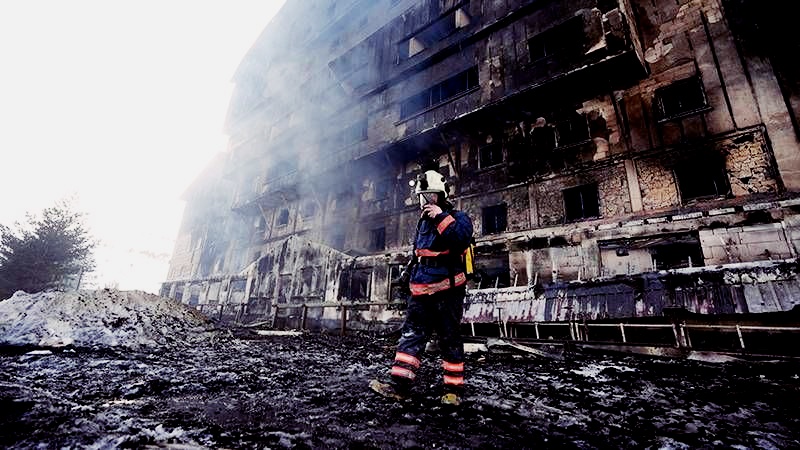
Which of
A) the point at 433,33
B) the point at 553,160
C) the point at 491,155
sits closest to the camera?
the point at 553,160

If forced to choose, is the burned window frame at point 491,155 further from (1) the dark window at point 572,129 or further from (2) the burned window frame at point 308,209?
(2) the burned window frame at point 308,209

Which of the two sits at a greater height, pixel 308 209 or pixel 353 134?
pixel 353 134

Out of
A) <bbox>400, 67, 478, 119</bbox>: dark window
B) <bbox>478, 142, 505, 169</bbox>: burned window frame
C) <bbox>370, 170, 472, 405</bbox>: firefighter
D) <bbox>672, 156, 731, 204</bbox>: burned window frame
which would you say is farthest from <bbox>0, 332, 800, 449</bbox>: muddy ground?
<bbox>400, 67, 478, 119</bbox>: dark window

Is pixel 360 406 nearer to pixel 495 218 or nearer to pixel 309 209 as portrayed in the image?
pixel 495 218

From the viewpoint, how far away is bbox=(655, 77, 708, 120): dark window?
31.8ft

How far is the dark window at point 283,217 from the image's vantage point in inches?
784

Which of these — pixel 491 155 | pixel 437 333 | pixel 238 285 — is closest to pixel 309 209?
pixel 238 285

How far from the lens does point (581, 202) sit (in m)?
10.6

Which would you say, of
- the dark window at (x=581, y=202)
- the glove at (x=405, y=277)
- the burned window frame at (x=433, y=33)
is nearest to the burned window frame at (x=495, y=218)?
the dark window at (x=581, y=202)

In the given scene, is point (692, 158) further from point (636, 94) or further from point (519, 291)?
point (519, 291)

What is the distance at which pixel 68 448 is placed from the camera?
5.17ft

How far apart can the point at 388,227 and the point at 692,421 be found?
12.8 m

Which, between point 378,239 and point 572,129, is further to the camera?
point 378,239

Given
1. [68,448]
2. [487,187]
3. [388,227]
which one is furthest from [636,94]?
[68,448]
